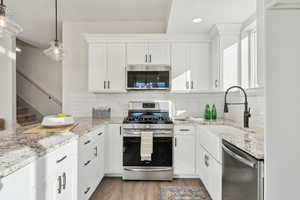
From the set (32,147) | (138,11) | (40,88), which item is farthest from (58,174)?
(40,88)

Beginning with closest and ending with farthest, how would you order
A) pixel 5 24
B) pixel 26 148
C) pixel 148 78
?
pixel 26 148
pixel 5 24
pixel 148 78

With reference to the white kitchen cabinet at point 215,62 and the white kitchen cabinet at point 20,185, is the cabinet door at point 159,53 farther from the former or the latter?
the white kitchen cabinet at point 20,185

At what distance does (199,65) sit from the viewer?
346 cm

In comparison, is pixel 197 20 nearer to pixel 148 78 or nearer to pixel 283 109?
pixel 148 78

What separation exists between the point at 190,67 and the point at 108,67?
142cm

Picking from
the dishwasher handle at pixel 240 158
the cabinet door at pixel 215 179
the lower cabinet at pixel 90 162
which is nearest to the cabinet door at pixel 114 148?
the lower cabinet at pixel 90 162

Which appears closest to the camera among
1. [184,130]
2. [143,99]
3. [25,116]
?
[184,130]

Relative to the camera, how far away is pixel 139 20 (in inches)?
150

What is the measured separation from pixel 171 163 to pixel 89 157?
1312 mm

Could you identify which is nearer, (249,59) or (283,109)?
(283,109)

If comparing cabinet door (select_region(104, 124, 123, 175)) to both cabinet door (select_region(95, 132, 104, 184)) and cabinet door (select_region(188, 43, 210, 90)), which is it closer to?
cabinet door (select_region(95, 132, 104, 184))

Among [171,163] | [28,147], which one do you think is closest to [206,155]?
[171,163]

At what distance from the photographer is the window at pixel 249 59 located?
9.29 feet

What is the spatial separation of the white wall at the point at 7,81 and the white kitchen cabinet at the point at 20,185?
155 inches
